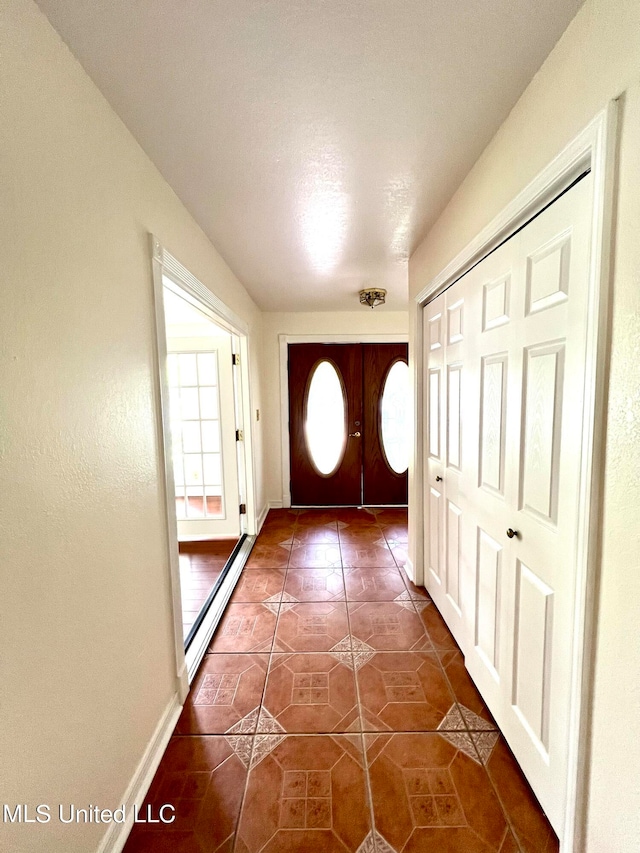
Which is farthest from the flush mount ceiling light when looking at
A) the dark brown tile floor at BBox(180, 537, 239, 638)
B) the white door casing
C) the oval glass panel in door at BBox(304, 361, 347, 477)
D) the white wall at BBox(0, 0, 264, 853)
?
the dark brown tile floor at BBox(180, 537, 239, 638)

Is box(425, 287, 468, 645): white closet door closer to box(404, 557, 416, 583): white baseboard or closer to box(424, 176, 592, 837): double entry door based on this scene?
box(424, 176, 592, 837): double entry door

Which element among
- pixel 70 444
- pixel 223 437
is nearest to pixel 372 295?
pixel 223 437

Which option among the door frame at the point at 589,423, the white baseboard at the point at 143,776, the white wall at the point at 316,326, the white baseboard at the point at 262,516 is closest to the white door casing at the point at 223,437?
the white baseboard at the point at 262,516

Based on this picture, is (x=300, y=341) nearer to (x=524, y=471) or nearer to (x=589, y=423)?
(x=524, y=471)

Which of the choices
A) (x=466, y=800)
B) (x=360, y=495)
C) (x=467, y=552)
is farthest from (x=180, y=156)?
(x=360, y=495)

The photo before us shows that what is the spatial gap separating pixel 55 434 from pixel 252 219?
4.99ft

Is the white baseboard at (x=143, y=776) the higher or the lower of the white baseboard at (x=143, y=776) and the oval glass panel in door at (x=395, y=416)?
the lower

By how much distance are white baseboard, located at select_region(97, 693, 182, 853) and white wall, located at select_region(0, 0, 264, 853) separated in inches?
2.5

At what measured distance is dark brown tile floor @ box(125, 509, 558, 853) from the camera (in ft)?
3.58

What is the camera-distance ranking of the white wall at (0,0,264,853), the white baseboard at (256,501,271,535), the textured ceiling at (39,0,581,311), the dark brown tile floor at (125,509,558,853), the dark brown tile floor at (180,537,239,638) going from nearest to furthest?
the white wall at (0,0,264,853)
the textured ceiling at (39,0,581,311)
the dark brown tile floor at (125,509,558,853)
the dark brown tile floor at (180,537,239,638)
the white baseboard at (256,501,271,535)

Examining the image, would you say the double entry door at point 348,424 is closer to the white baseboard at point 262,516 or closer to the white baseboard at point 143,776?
the white baseboard at point 262,516

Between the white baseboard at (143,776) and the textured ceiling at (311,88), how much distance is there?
2.18 metres

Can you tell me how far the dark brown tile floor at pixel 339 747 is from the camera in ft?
3.58

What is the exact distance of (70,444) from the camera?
91 centimetres
